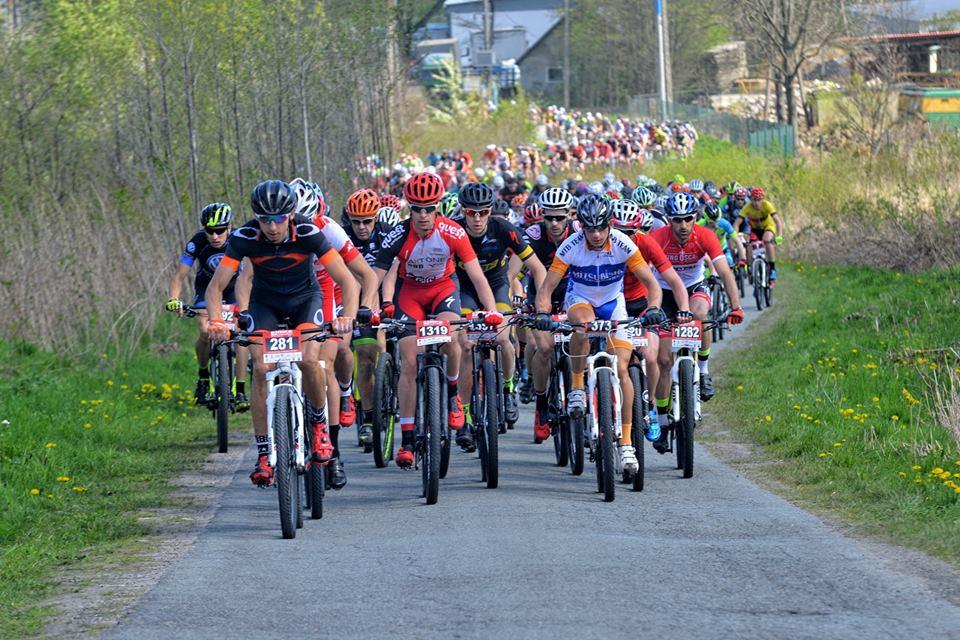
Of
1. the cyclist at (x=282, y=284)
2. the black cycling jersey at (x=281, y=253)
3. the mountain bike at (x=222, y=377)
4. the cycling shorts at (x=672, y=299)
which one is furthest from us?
the mountain bike at (x=222, y=377)

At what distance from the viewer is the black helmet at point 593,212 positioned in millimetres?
11227

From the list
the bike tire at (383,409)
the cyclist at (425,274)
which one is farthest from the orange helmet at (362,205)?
the cyclist at (425,274)

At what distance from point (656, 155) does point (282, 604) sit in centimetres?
5054

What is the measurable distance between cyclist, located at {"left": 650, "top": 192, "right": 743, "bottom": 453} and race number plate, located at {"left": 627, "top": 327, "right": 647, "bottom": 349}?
88 cm

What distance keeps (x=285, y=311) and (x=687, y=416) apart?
3109 mm

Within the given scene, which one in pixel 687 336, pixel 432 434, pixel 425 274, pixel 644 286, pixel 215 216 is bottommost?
pixel 432 434

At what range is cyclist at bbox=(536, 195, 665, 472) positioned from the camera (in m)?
11.0

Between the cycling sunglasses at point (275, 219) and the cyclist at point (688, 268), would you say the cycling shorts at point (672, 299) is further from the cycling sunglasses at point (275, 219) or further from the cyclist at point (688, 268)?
the cycling sunglasses at point (275, 219)

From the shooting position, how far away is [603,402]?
35.2ft

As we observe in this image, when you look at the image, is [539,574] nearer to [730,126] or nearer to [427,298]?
[427,298]

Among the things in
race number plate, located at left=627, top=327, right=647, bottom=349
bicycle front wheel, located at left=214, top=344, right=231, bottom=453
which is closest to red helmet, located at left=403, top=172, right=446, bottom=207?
race number plate, located at left=627, top=327, right=647, bottom=349

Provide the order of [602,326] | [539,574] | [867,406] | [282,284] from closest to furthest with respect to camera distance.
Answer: [539,574]
[282,284]
[602,326]
[867,406]

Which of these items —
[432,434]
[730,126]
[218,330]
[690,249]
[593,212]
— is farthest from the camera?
[730,126]

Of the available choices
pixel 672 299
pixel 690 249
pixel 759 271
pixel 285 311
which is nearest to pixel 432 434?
pixel 285 311
